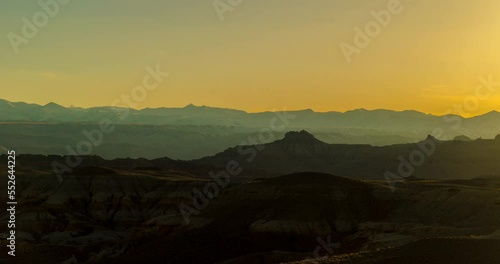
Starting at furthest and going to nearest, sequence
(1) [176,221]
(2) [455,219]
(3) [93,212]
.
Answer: (3) [93,212] → (1) [176,221] → (2) [455,219]

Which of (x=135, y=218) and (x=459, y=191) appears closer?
(x=459, y=191)

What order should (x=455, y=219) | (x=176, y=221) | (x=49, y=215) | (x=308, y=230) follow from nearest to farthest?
(x=455, y=219) → (x=308, y=230) → (x=176, y=221) → (x=49, y=215)

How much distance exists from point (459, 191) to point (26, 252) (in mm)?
58956

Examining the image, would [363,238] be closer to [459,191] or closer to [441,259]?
[459,191]

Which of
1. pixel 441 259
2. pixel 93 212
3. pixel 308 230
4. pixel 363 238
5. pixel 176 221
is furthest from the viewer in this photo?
pixel 93 212

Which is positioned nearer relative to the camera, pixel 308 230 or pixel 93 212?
pixel 308 230

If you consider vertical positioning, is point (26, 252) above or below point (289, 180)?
below

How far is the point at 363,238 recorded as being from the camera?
90.9 m

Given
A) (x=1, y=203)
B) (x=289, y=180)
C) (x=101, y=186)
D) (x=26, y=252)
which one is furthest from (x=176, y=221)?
(x=1, y=203)

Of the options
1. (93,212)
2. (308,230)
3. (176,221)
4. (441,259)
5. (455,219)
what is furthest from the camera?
(93,212)

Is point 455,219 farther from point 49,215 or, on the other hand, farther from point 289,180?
point 49,215

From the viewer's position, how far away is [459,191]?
352 ft

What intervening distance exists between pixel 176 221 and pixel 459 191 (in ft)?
140

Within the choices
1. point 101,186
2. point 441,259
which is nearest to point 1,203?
point 101,186
